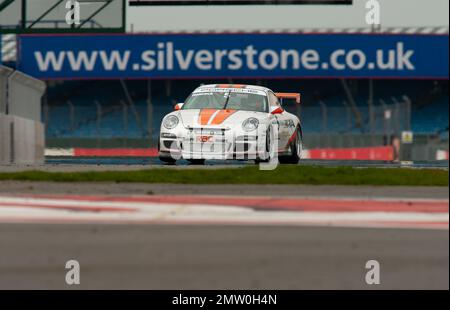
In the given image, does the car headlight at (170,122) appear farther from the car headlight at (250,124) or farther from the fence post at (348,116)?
the fence post at (348,116)

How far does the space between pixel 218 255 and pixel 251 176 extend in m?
8.04

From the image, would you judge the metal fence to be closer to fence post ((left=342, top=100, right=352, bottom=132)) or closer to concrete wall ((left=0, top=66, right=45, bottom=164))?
fence post ((left=342, top=100, right=352, bottom=132))

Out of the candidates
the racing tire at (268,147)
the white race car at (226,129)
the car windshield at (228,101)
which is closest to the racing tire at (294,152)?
the white race car at (226,129)

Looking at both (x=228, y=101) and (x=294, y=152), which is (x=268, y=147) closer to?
(x=228, y=101)

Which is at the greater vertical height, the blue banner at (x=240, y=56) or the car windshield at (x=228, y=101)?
the blue banner at (x=240, y=56)

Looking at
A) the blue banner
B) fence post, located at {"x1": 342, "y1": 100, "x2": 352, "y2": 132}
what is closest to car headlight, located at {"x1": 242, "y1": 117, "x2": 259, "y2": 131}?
fence post, located at {"x1": 342, "y1": 100, "x2": 352, "y2": 132}

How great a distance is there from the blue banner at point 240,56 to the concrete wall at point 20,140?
623 inches

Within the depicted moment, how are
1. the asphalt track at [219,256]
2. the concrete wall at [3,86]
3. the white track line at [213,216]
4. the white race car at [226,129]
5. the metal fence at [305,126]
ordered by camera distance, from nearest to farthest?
the asphalt track at [219,256]
the white track line at [213,216]
the white race car at [226,129]
the concrete wall at [3,86]
the metal fence at [305,126]

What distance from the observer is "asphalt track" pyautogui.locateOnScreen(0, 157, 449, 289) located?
Answer: 19.3 ft

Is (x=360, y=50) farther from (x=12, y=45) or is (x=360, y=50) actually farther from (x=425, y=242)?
(x=425, y=242)

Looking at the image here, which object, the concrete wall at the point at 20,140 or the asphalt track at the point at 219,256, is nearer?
the asphalt track at the point at 219,256

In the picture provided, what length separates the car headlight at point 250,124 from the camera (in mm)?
13523

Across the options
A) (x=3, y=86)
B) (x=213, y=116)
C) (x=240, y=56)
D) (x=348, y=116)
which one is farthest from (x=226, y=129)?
(x=240, y=56)

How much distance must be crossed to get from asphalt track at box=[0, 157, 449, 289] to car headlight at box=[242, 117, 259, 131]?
18.0ft
